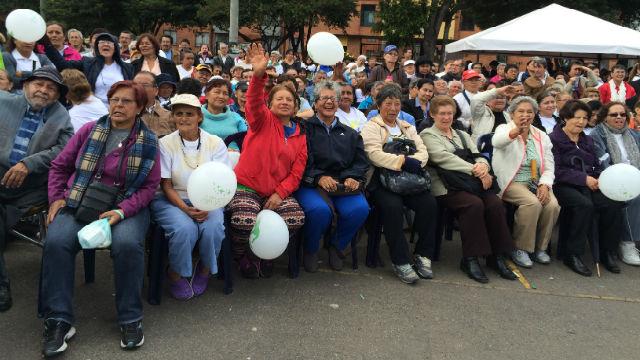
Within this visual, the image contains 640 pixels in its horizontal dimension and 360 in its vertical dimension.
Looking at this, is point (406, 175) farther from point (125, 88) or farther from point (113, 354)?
point (113, 354)

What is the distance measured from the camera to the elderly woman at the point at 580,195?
4957 mm

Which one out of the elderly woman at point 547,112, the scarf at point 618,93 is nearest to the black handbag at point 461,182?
the elderly woman at point 547,112

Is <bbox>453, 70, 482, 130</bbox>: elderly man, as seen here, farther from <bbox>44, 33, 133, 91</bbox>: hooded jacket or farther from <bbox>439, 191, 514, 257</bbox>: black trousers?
<bbox>44, 33, 133, 91</bbox>: hooded jacket

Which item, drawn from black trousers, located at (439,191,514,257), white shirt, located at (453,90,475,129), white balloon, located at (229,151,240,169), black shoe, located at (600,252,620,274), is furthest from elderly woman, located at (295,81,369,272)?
black shoe, located at (600,252,620,274)

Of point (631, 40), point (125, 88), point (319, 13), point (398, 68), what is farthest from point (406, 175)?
point (319, 13)

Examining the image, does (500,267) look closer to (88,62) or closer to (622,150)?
(622,150)

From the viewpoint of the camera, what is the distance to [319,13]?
32594 millimetres

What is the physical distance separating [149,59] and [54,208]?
3.68m

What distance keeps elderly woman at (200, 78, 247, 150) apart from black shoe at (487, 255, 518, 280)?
2646 mm

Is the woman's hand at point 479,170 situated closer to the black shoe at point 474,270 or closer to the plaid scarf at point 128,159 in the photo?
the black shoe at point 474,270

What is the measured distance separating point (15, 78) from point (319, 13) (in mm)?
29824

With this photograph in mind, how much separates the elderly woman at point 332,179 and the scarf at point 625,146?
9.21 ft

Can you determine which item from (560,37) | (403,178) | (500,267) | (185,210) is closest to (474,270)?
(500,267)

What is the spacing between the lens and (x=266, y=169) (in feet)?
13.7
